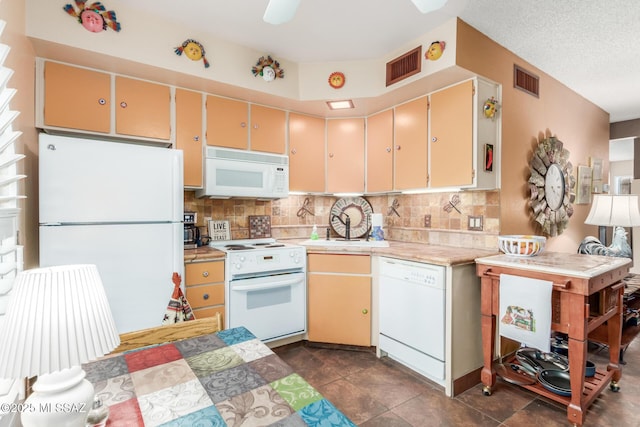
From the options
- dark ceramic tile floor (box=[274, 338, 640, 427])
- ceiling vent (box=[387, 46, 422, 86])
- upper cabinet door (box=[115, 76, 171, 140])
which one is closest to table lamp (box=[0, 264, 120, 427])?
dark ceramic tile floor (box=[274, 338, 640, 427])

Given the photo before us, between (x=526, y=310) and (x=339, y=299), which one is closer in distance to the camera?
(x=526, y=310)

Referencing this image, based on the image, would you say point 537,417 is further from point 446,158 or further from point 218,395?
point 218,395

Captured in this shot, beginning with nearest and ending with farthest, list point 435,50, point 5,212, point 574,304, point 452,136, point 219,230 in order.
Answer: point 5,212, point 574,304, point 435,50, point 452,136, point 219,230

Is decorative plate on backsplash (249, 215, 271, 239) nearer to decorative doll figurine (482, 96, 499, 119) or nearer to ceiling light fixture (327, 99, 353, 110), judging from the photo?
ceiling light fixture (327, 99, 353, 110)

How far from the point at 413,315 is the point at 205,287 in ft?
5.29

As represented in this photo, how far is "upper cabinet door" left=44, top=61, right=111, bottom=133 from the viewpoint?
83.7 inches

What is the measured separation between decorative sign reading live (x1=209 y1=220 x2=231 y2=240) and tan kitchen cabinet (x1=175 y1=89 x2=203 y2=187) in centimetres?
45

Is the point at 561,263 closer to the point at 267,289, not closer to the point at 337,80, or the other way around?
the point at 267,289

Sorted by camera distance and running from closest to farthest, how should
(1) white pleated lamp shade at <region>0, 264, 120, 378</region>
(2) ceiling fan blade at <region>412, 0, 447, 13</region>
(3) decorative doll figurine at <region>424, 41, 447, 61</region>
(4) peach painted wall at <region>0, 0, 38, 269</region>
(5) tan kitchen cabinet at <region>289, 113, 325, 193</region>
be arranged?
(1) white pleated lamp shade at <region>0, 264, 120, 378</region> → (2) ceiling fan blade at <region>412, 0, 447, 13</region> → (4) peach painted wall at <region>0, 0, 38, 269</region> → (3) decorative doll figurine at <region>424, 41, 447, 61</region> → (5) tan kitchen cabinet at <region>289, 113, 325, 193</region>

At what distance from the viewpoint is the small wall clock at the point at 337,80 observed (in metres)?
2.89

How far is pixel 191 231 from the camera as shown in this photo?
278 cm

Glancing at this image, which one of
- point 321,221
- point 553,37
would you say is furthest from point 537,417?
point 553,37

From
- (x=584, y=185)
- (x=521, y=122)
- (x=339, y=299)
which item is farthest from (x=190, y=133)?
(x=584, y=185)

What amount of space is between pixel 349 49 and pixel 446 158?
4.15ft
